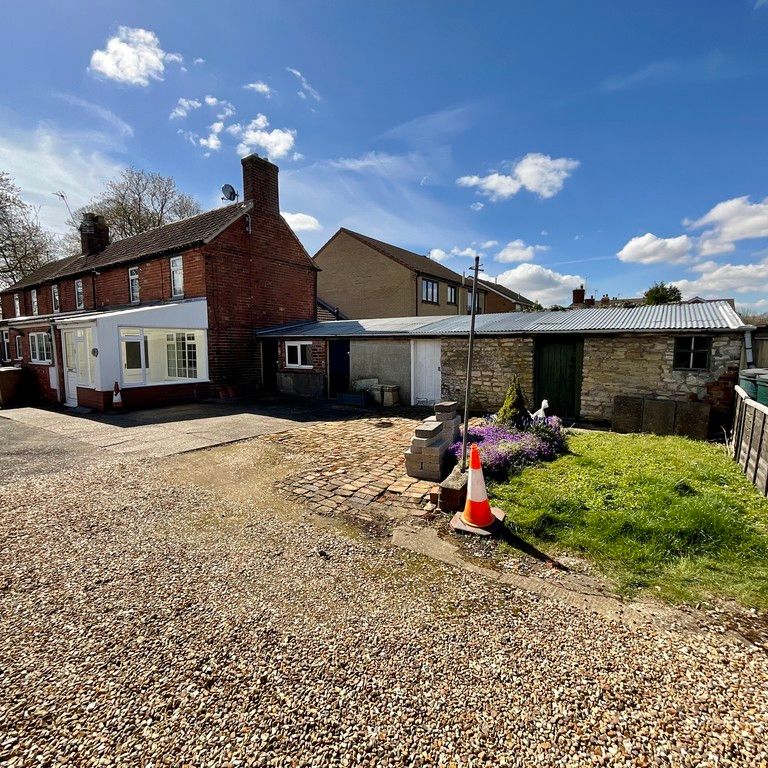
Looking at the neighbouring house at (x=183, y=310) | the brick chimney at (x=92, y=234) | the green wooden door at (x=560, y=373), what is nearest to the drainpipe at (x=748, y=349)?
the green wooden door at (x=560, y=373)

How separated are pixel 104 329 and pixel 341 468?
10.9 m

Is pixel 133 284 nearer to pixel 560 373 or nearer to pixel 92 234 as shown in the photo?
pixel 92 234

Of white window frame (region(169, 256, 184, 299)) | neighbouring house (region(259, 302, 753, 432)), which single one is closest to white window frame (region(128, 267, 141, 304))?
white window frame (region(169, 256, 184, 299))

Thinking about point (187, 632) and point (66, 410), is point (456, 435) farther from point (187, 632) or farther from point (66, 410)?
point (66, 410)

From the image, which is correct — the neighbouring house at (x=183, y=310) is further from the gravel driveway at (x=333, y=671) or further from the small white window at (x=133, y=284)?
the gravel driveway at (x=333, y=671)

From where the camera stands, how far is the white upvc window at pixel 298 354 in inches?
642

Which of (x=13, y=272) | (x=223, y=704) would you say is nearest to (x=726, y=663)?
(x=223, y=704)

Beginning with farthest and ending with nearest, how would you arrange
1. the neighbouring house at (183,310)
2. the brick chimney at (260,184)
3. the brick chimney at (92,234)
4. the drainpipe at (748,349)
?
the brick chimney at (92,234) < the brick chimney at (260,184) < the neighbouring house at (183,310) < the drainpipe at (748,349)

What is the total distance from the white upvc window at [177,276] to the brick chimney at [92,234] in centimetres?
1072

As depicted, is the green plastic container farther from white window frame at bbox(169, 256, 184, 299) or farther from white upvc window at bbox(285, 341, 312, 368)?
white window frame at bbox(169, 256, 184, 299)

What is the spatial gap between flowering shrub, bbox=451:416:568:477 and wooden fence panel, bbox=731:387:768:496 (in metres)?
2.50

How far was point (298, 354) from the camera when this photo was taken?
16.7 meters

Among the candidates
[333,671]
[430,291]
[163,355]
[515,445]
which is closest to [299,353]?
[163,355]

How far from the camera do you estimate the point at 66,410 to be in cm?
1348
